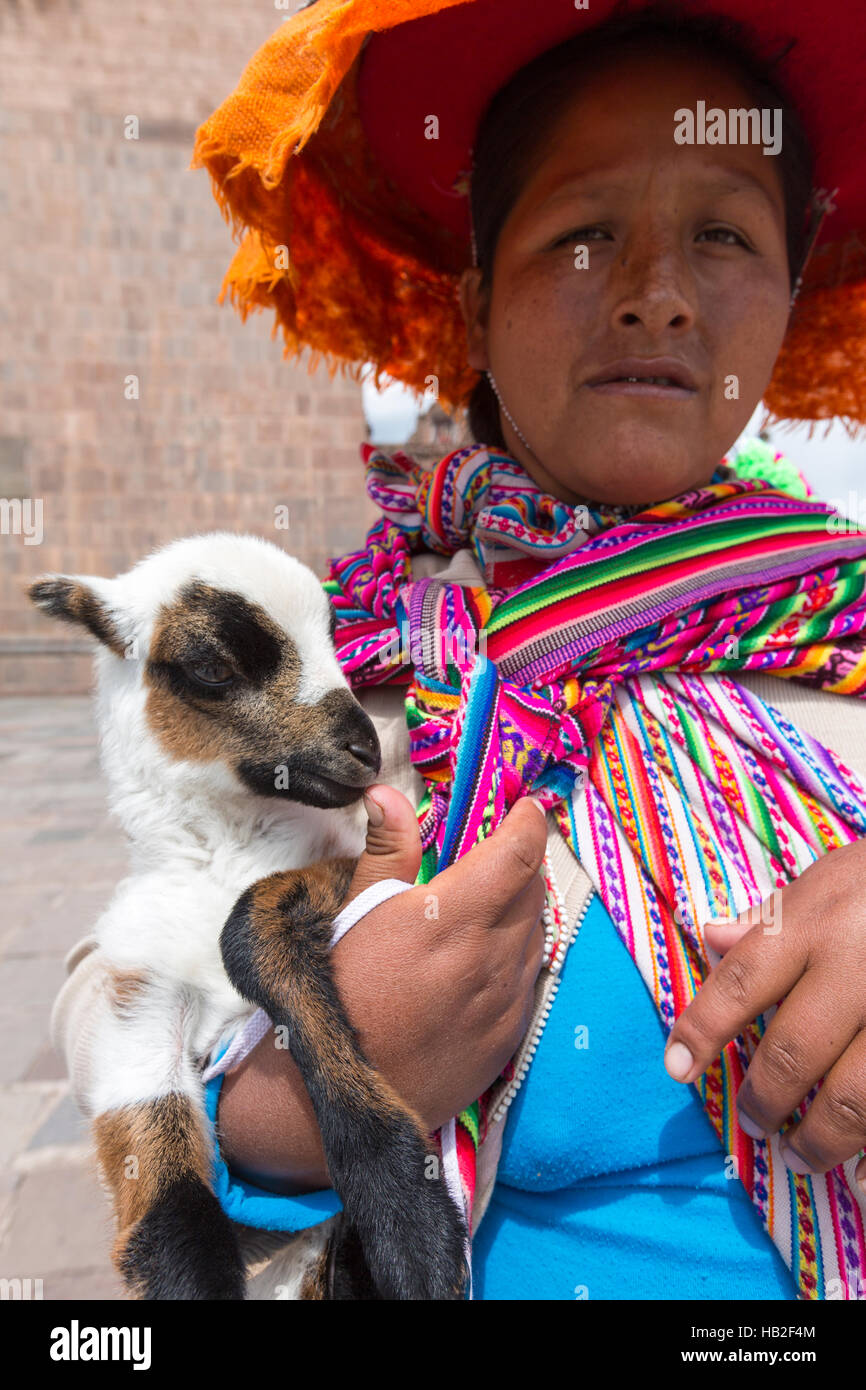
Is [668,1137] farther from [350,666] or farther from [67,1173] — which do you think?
[67,1173]

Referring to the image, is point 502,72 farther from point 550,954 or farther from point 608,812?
point 550,954

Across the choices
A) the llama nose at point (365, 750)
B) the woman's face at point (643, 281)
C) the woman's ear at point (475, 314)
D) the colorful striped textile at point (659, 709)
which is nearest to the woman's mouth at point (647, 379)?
the woman's face at point (643, 281)

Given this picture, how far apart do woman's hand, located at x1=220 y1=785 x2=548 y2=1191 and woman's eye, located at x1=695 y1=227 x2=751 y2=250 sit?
90 cm

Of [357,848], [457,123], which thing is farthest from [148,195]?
[357,848]

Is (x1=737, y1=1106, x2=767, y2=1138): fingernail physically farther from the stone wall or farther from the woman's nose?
the stone wall

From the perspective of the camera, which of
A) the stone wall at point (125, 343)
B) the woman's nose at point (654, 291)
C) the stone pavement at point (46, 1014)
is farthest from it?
the stone wall at point (125, 343)

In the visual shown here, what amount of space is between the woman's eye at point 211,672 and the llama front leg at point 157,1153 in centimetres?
38

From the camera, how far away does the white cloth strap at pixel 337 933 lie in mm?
993

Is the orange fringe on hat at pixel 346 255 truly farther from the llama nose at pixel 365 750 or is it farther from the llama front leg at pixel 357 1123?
the llama front leg at pixel 357 1123

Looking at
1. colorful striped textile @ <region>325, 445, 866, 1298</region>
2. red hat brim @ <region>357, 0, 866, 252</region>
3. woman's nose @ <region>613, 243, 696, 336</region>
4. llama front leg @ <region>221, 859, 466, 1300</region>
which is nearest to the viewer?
llama front leg @ <region>221, 859, 466, 1300</region>

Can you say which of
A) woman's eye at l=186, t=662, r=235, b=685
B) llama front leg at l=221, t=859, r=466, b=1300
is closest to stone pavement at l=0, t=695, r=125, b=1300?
woman's eye at l=186, t=662, r=235, b=685

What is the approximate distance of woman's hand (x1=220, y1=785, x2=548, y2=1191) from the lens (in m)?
0.97
